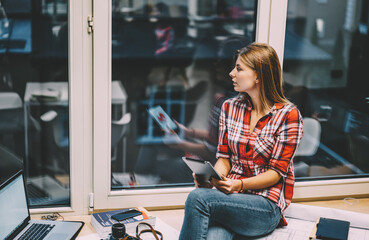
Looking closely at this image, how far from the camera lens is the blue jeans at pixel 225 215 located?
1692 mm

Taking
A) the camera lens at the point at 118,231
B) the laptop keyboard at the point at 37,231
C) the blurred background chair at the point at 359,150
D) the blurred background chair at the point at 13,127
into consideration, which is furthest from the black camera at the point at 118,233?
the blurred background chair at the point at 13,127

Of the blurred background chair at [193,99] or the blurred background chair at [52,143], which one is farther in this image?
the blurred background chair at [193,99]

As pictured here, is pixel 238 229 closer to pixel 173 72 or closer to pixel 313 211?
pixel 313 211

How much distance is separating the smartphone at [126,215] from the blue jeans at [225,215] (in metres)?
0.31

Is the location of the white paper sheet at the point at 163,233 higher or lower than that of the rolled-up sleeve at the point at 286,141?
lower

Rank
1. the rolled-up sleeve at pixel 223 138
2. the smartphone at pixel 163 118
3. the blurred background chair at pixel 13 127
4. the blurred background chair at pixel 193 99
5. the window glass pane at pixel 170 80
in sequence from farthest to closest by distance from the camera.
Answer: the blurred background chair at pixel 193 99 < the blurred background chair at pixel 13 127 < the window glass pane at pixel 170 80 < the smartphone at pixel 163 118 < the rolled-up sleeve at pixel 223 138

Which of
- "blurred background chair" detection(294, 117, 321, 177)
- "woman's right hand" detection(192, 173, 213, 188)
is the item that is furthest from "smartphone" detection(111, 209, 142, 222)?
"blurred background chair" detection(294, 117, 321, 177)

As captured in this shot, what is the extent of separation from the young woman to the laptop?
52 centimetres

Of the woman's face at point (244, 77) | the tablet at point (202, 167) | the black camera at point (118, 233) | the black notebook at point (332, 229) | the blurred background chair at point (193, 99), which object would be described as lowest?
the blurred background chair at point (193, 99)

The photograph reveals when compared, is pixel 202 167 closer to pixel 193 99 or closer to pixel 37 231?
pixel 37 231

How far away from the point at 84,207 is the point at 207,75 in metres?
9.25

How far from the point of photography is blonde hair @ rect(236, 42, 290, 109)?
180 cm

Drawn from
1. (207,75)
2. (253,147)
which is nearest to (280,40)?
(253,147)

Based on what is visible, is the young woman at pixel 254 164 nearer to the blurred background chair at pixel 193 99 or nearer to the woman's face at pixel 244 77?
the woman's face at pixel 244 77
